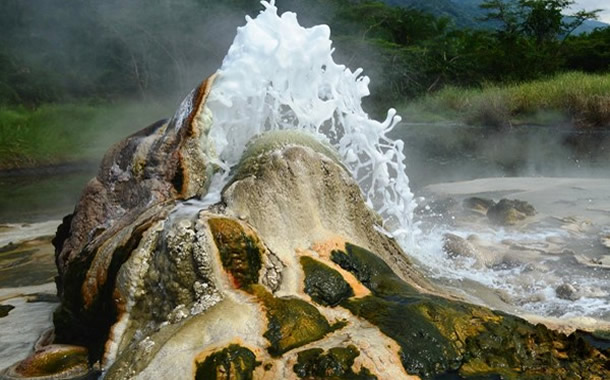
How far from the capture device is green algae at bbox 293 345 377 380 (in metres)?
2.34

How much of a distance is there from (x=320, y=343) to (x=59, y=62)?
80.1 feet

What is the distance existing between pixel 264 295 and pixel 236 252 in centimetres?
26

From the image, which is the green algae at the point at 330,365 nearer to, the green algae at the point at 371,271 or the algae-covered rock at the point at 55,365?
the green algae at the point at 371,271

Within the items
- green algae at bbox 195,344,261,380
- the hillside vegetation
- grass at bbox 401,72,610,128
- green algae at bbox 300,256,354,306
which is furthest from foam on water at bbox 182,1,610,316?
the hillside vegetation

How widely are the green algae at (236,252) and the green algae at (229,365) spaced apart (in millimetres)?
487

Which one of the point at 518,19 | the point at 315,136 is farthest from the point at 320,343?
the point at 518,19

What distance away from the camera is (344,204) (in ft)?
11.8

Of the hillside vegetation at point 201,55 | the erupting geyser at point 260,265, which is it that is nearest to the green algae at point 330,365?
the erupting geyser at point 260,265

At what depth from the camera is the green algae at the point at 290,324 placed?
8.34 feet

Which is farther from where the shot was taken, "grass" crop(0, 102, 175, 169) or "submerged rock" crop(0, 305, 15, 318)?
"grass" crop(0, 102, 175, 169)

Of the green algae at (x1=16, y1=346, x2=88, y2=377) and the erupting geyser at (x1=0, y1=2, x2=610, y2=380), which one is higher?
the erupting geyser at (x1=0, y1=2, x2=610, y2=380)

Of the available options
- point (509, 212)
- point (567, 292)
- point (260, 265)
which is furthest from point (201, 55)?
point (260, 265)

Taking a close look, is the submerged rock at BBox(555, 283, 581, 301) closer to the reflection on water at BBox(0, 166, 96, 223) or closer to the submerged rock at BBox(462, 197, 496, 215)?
the submerged rock at BBox(462, 197, 496, 215)

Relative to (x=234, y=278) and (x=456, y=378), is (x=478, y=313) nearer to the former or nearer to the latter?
(x=456, y=378)
